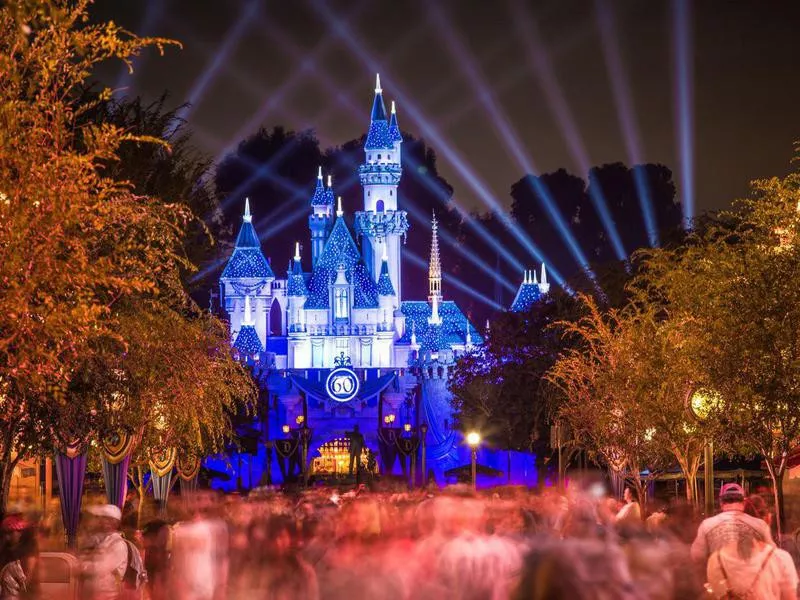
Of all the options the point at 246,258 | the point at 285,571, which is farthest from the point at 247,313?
the point at 285,571

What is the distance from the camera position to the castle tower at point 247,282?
4205 inches

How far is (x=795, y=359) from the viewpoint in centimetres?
2048

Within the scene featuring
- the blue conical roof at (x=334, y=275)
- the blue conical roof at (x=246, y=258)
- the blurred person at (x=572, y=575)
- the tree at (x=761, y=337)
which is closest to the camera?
the blurred person at (x=572, y=575)

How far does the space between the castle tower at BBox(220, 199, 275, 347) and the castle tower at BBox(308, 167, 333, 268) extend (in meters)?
7.74

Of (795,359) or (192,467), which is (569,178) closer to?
(192,467)

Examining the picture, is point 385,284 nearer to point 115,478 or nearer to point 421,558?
point 115,478

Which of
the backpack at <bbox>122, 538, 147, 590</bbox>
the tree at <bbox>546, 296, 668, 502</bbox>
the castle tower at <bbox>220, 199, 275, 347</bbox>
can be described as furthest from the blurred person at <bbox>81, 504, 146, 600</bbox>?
the castle tower at <bbox>220, 199, 275, 347</bbox>

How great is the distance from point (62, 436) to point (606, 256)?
3692 inches

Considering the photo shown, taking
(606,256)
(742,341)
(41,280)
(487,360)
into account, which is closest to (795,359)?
(742,341)

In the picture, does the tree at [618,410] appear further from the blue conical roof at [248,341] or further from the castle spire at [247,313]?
the castle spire at [247,313]

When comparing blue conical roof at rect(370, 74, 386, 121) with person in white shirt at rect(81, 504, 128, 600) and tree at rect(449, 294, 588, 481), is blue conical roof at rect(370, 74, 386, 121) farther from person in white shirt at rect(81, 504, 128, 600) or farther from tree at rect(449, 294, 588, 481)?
person in white shirt at rect(81, 504, 128, 600)

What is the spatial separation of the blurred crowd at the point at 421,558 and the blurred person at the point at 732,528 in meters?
0.01

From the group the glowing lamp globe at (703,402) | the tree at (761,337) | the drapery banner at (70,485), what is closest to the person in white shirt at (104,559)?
the drapery banner at (70,485)

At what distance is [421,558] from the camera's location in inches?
468
